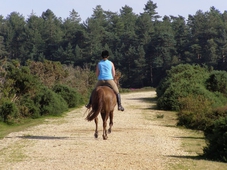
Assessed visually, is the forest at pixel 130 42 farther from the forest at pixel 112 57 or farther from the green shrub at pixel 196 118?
the green shrub at pixel 196 118

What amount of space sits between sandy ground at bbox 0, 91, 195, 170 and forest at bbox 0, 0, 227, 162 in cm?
574

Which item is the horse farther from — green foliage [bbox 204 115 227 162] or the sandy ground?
green foliage [bbox 204 115 227 162]

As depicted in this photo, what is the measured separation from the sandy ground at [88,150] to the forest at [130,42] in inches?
2686

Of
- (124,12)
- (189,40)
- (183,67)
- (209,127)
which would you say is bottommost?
(209,127)

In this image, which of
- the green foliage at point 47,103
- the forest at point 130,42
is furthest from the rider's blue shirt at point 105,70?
the forest at point 130,42

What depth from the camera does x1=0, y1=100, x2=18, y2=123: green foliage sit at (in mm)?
22825

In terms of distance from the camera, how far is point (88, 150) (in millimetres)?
12664

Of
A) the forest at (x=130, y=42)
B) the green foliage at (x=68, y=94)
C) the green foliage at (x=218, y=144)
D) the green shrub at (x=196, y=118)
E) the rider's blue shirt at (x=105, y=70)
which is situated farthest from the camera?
the forest at (x=130, y=42)

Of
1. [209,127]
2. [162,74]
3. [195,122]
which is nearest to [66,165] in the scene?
[209,127]

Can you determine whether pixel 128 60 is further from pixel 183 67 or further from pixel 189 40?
pixel 183 67

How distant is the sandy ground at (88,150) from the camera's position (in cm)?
1052

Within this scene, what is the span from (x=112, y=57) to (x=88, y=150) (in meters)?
88.2

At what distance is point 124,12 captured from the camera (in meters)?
143

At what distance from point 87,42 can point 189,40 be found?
75.0 ft
